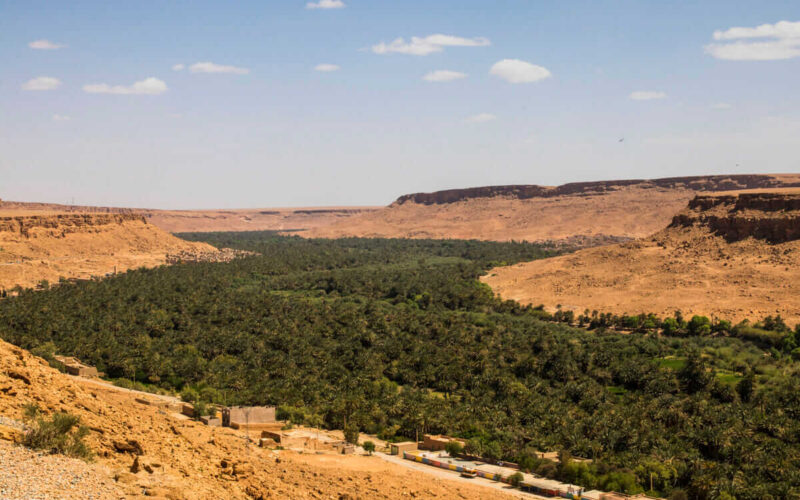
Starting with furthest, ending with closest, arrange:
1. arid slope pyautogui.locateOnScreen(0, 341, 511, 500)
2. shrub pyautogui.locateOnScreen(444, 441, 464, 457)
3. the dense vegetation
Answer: shrub pyautogui.locateOnScreen(444, 441, 464, 457), the dense vegetation, arid slope pyautogui.locateOnScreen(0, 341, 511, 500)

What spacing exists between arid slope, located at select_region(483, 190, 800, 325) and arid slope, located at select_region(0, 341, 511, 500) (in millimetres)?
59283

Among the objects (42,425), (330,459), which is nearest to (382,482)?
(330,459)

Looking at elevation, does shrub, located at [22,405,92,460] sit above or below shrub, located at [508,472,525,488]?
above

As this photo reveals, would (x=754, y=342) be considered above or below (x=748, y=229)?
below

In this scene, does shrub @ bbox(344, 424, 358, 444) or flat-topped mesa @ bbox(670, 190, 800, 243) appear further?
flat-topped mesa @ bbox(670, 190, 800, 243)

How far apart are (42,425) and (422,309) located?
6949 cm

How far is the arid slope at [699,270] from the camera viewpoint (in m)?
74.6

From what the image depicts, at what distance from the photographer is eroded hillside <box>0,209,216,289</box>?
9519cm

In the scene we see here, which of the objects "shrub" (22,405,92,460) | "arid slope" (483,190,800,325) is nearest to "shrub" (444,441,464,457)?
"shrub" (22,405,92,460)

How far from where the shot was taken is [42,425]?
46.0 ft

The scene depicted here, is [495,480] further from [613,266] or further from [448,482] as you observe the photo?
[613,266]

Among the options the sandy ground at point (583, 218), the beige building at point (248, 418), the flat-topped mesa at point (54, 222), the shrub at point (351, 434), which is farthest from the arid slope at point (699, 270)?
the flat-topped mesa at point (54, 222)

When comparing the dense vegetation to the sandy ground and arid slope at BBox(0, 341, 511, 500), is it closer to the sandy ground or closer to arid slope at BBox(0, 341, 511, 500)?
arid slope at BBox(0, 341, 511, 500)

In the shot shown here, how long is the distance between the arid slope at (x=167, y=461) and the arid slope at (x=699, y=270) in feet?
194
